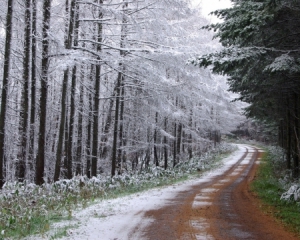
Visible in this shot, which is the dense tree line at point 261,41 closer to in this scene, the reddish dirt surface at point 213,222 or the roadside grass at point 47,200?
the reddish dirt surface at point 213,222

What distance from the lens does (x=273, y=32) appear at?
11141 millimetres

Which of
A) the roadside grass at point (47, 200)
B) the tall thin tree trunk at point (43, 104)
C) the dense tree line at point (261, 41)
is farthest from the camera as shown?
the tall thin tree trunk at point (43, 104)

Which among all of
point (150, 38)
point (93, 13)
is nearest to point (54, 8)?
point (93, 13)

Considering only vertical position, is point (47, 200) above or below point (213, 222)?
below

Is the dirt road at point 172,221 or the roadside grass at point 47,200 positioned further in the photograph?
the roadside grass at point 47,200

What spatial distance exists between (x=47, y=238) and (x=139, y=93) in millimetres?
13578

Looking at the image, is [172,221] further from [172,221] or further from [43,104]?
[43,104]

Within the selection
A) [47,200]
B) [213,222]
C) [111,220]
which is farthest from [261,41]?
[47,200]

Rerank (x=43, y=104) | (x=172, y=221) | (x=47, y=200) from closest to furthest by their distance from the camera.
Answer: (x=172, y=221) → (x=47, y=200) → (x=43, y=104)

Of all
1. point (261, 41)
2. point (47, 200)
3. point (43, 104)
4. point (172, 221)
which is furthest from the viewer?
point (43, 104)

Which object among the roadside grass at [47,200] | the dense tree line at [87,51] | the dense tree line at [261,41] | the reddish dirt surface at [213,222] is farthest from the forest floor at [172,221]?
the dense tree line at [87,51]

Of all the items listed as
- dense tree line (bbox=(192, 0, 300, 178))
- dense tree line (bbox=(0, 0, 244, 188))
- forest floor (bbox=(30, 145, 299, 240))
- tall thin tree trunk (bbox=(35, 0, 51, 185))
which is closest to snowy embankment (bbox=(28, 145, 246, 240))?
forest floor (bbox=(30, 145, 299, 240))

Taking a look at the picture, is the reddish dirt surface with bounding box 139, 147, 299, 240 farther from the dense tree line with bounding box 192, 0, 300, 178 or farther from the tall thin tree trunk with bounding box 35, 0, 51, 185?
the tall thin tree trunk with bounding box 35, 0, 51, 185

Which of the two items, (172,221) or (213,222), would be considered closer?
(213,222)
